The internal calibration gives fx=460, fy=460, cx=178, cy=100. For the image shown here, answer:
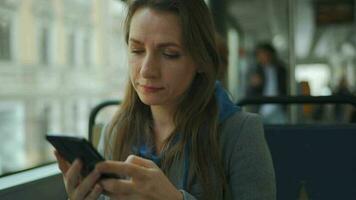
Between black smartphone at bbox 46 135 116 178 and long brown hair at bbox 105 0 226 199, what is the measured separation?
1.19 ft

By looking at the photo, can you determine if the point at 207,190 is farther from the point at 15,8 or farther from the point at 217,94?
the point at 15,8

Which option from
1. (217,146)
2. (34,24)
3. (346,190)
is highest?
(34,24)

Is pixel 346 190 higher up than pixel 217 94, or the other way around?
pixel 217 94

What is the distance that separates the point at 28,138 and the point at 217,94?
1660mm

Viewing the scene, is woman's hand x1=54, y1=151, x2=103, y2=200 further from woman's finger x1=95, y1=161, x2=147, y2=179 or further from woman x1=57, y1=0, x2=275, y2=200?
woman x1=57, y1=0, x2=275, y2=200

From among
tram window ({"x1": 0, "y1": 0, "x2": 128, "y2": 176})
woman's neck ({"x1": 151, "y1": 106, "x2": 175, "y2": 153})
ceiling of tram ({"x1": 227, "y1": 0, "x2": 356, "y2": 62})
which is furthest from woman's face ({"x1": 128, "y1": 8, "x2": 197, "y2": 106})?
ceiling of tram ({"x1": 227, "y1": 0, "x2": 356, "y2": 62})

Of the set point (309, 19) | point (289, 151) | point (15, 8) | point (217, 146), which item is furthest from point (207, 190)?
point (309, 19)

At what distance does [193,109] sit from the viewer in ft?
4.28

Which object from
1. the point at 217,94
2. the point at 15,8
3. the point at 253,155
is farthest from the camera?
the point at 15,8

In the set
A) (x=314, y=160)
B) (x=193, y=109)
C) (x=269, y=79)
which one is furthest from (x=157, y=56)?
(x=269, y=79)

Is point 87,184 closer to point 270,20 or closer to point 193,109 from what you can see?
point 193,109

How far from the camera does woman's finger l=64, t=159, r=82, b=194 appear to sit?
3.09 feet

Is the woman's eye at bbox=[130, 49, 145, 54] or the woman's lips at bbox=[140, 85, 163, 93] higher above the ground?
the woman's eye at bbox=[130, 49, 145, 54]

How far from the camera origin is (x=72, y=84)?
10.5 ft
